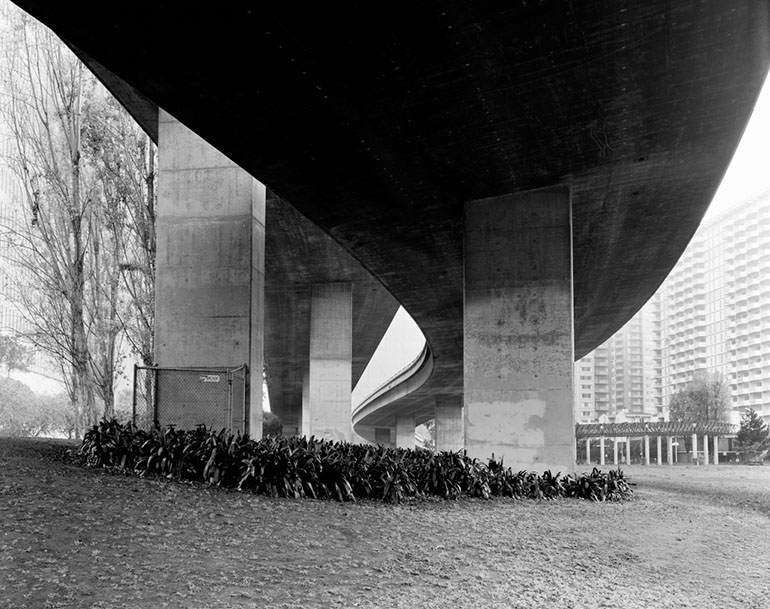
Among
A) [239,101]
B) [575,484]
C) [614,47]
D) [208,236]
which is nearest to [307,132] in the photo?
[239,101]

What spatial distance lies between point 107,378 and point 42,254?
13.0ft

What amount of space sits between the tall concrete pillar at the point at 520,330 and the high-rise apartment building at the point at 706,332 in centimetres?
12175

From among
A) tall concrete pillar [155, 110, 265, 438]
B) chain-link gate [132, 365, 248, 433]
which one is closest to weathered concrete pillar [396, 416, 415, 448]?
tall concrete pillar [155, 110, 265, 438]

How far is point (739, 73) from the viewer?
508 inches

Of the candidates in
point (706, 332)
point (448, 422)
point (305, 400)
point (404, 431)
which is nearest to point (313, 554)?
point (305, 400)

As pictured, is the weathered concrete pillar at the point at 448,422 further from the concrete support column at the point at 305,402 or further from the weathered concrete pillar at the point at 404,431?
the weathered concrete pillar at the point at 404,431

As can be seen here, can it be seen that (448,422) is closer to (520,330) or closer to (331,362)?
(331,362)

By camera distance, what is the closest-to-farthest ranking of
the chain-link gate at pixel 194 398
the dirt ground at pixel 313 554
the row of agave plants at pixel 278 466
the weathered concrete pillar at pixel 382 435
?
the dirt ground at pixel 313 554 < the row of agave plants at pixel 278 466 < the chain-link gate at pixel 194 398 < the weathered concrete pillar at pixel 382 435

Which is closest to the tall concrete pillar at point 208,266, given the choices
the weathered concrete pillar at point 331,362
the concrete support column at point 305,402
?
the weathered concrete pillar at point 331,362

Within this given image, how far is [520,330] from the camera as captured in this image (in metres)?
17.3

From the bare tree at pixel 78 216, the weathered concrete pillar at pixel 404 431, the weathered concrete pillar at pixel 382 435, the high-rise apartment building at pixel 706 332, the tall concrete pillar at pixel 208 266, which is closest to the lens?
the tall concrete pillar at pixel 208 266

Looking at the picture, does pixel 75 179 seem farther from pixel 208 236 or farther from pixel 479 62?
pixel 479 62

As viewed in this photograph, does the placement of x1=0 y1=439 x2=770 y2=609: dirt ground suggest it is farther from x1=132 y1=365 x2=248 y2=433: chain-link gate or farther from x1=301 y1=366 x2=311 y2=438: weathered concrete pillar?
x1=301 y1=366 x2=311 y2=438: weathered concrete pillar

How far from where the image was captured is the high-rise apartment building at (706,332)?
13950 centimetres
